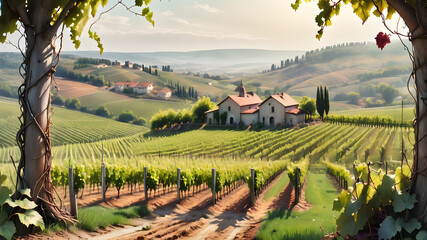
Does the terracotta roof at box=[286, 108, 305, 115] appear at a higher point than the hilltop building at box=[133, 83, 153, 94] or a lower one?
lower

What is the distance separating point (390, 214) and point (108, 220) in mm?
4533

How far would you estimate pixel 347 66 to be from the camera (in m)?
184

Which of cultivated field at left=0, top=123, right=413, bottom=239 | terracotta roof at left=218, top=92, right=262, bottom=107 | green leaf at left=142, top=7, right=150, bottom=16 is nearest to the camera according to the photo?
green leaf at left=142, top=7, right=150, bottom=16

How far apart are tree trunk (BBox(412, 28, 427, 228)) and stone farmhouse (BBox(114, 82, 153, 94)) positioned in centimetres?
9504

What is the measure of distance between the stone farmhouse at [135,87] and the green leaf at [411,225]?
312 feet

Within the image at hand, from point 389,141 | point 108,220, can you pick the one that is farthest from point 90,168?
point 389,141

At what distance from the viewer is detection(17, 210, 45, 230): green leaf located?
3.67 metres

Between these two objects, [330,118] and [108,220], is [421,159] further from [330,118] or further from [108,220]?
[330,118]

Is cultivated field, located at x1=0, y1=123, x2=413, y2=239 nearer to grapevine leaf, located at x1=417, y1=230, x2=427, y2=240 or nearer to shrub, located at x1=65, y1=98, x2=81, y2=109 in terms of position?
grapevine leaf, located at x1=417, y1=230, x2=427, y2=240

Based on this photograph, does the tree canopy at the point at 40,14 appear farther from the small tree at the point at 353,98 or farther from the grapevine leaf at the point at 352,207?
the small tree at the point at 353,98

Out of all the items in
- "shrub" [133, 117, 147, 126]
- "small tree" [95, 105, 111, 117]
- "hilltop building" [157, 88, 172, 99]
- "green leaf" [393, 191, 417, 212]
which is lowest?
"shrub" [133, 117, 147, 126]

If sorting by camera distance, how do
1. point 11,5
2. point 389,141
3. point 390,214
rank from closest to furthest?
point 390,214, point 11,5, point 389,141

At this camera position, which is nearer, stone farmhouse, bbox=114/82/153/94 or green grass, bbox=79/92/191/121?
green grass, bbox=79/92/191/121

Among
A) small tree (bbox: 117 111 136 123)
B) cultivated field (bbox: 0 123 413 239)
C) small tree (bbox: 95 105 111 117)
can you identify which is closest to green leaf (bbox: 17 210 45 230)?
cultivated field (bbox: 0 123 413 239)
